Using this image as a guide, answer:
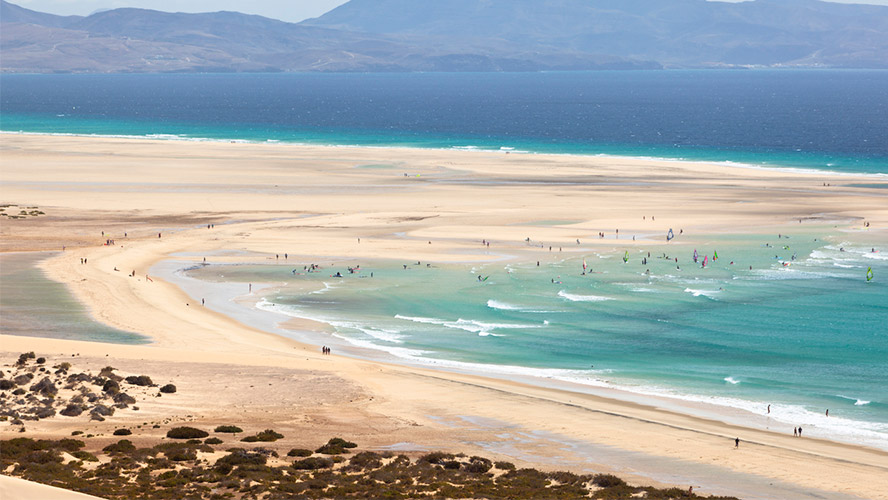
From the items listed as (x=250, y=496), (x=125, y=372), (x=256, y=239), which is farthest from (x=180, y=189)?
(x=250, y=496)

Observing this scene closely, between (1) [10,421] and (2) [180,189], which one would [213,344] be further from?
(2) [180,189]

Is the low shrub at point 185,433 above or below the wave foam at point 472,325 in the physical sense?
below

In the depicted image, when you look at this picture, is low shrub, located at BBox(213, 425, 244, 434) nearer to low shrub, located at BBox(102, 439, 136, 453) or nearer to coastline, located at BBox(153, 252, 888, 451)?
low shrub, located at BBox(102, 439, 136, 453)

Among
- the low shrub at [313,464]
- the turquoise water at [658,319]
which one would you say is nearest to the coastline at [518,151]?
the turquoise water at [658,319]

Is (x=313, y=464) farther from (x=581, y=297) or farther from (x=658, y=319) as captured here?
(x=581, y=297)

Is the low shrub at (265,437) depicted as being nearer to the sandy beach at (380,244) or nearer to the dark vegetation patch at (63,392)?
the sandy beach at (380,244)

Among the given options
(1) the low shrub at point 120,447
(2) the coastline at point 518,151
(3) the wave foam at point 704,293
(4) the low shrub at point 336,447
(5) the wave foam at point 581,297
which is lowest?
(1) the low shrub at point 120,447

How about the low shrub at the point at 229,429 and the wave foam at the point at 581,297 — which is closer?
the low shrub at the point at 229,429
